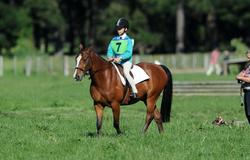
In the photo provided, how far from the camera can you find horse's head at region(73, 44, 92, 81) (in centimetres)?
1496

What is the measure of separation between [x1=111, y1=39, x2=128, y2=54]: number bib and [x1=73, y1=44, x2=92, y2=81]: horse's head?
779mm

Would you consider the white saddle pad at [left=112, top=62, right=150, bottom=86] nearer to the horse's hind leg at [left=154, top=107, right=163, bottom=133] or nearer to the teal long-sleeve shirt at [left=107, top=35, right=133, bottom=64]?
the teal long-sleeve shirt at [left=107, top=35, right=133, bottom=64]

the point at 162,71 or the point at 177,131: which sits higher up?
the point at 162,71

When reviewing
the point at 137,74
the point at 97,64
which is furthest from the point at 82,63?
the point at 137,74

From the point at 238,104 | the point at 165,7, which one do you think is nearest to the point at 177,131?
the point at 238,104

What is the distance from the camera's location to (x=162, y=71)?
17.1 meters

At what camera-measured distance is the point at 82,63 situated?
15148 millimetres

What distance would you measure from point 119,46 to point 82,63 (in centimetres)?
119

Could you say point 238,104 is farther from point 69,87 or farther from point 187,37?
point 187,37

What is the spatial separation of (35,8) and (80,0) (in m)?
8.03

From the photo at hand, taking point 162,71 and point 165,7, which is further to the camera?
point 165,7

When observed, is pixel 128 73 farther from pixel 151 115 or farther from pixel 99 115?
pixel 151 115

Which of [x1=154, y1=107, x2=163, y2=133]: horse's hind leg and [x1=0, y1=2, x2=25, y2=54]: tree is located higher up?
[x1=0, y1=2, x2=25, y2=54]: tree

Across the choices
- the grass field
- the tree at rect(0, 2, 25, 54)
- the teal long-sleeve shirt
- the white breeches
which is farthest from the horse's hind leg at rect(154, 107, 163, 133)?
the tree at rect(0, 2, 25, 54)
